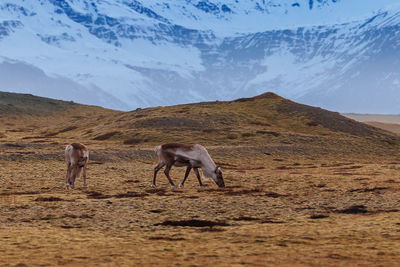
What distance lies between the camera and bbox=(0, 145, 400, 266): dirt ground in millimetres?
14164

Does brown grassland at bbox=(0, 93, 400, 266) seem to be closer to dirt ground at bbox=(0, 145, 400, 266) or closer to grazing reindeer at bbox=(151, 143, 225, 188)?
dirt ground at bbox=(0, 145, 400, 266)

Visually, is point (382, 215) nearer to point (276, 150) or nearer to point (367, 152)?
point (276, 150)

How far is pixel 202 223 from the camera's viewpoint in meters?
19.6

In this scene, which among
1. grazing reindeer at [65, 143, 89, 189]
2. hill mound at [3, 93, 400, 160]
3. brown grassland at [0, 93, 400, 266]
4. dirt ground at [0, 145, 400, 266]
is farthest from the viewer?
hill mound at [3, 93, 400, 160]

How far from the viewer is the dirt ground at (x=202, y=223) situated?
14164 mm

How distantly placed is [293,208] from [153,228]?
748 cm

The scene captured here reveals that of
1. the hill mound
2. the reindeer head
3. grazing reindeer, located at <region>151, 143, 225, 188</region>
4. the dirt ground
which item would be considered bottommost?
the dirt ground

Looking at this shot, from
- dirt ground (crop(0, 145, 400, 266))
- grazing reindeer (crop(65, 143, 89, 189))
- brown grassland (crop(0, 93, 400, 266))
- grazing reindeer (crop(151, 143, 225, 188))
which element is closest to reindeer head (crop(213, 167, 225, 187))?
grazing reindeer (crop(151, 143, 225, 188))

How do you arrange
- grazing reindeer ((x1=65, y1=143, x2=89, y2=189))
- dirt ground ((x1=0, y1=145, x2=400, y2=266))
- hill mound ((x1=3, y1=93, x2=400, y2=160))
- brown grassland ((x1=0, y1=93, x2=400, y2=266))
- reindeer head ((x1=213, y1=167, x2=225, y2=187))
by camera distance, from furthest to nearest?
hill mound ((x1=3, y1=93, x2=400, y2=160)) → reindeer head ((x1=213, y1=167, x2=225, y2=187)) → grazing reindeer ((x1=65, y1=143, x2=89, y2=189)) → brown grassland ((x1=0, y1=93, x2=400, y2=266)) → dirt ground ((x1=0, y1=145, x2=400, y2=266))

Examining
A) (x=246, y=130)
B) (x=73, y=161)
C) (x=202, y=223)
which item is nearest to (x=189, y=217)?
(x=202, y=223)

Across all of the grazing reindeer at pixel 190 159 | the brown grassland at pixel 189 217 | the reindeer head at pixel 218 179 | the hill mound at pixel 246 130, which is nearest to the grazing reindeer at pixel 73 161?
the brown grassland at pixel 189 217

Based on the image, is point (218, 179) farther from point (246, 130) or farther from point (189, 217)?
point (246, 130)

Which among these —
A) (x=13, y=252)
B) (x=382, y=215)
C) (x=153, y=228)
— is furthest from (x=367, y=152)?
(x=13, y=252)

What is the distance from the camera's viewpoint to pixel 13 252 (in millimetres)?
14594
